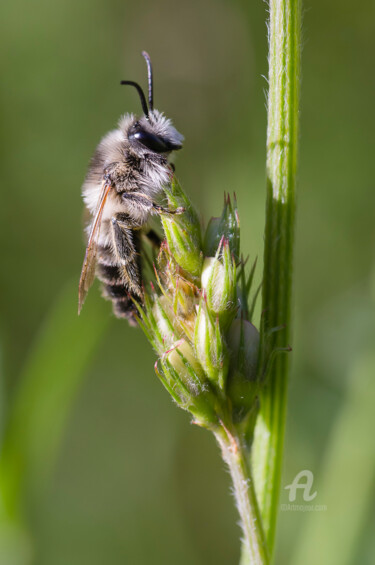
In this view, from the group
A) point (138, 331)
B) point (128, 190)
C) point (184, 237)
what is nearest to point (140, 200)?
point (128, 190)

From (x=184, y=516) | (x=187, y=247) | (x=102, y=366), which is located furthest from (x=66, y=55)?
(x=187, y=247)

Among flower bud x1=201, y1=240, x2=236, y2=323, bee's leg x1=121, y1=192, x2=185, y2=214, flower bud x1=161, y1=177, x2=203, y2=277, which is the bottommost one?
flower bud x1=201, y1=240, x2=236, y2=323

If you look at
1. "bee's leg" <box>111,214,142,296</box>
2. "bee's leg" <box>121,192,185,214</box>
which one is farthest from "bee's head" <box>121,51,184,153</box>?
"bee's leg" <box>111,214,142,296</box>

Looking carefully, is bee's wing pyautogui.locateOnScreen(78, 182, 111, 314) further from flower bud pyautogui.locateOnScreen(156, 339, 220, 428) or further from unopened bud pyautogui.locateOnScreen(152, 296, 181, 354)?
flower bud pyautogui.locateOnScreen(156, 339, 220, 428)

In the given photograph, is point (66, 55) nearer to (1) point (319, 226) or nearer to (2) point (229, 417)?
(1) point (319, 226)

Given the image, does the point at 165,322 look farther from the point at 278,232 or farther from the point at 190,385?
the point at 278,232

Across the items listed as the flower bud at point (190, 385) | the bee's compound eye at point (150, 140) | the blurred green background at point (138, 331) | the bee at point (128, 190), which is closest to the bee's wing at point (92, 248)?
the bee at point (128, 190)
